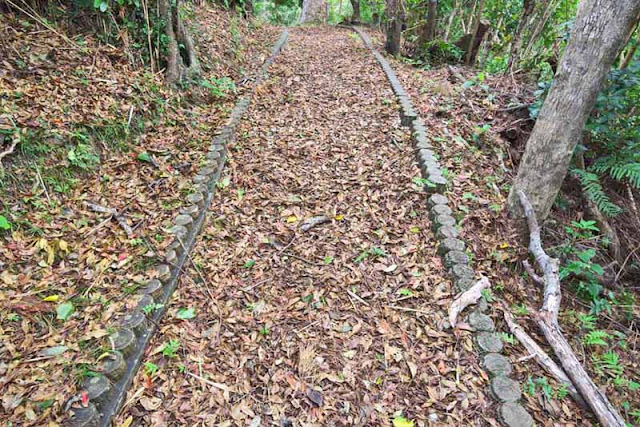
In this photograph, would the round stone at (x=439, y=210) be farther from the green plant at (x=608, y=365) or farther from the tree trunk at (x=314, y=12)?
the tree trunk at (x=314, y=12)

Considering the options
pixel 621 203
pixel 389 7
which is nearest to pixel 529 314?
pixel 621 203

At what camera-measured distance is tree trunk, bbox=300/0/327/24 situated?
12578 mm

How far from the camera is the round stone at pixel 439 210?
10.1 ft

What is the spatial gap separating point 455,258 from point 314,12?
1253cm

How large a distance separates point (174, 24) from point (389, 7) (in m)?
4.40

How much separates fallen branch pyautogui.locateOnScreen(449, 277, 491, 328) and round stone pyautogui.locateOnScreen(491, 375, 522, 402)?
0.40 m

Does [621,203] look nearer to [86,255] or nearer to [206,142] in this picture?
[206,142]

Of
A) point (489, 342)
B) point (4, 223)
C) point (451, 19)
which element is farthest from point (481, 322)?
point (451, 19)

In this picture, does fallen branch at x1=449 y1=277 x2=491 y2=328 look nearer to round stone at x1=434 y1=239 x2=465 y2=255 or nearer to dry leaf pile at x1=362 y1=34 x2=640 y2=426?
dry leaf pile at x1=362 y1=34 x2=640 y2=426

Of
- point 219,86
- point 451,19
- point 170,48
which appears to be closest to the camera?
point 170,48

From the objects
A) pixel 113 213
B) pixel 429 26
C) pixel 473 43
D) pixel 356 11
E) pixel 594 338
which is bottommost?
pixel 594 338

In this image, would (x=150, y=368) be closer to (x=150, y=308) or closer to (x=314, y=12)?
(x=150, y=308)

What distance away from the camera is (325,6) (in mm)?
12812

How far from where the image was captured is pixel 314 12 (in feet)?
41.4
